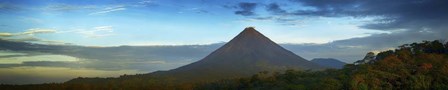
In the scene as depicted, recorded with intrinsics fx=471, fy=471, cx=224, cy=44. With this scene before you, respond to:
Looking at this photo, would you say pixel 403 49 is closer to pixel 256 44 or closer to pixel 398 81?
pixel 398 81

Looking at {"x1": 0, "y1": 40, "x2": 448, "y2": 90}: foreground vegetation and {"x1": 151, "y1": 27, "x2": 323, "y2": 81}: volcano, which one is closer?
{"x1": 0, "y1": 40, "x2": 448, "y2": 90}: foreground vegetation

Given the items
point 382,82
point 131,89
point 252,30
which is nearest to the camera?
point 382,82

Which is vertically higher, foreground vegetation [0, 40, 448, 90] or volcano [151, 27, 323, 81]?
volcano [151, 27, 323, 81]

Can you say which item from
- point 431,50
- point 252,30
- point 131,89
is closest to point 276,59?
point 252,30

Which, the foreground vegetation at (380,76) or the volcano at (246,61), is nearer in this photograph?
the foreground vegetation at (380,76)

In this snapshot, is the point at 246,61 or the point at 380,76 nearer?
the point at 380,76

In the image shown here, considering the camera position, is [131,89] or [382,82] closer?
[382,82]

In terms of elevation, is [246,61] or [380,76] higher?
[246,61]

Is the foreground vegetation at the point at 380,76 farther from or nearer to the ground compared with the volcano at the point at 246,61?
nearer to the ground
